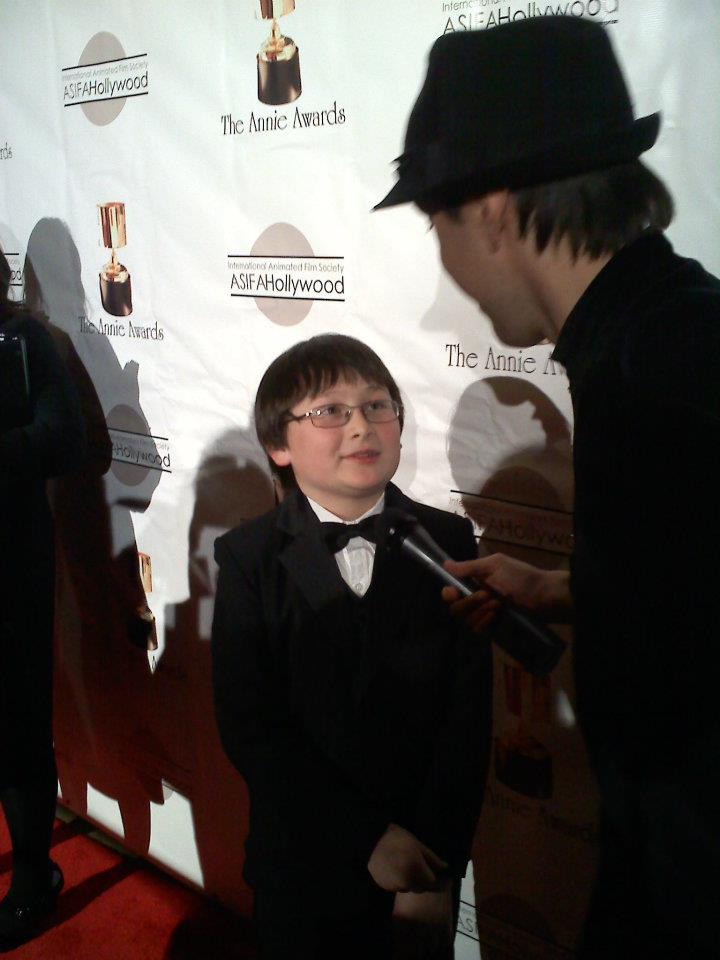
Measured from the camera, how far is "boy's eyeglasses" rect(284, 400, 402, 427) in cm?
110

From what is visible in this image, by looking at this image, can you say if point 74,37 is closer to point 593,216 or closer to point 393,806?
point 593,216

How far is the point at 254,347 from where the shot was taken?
1.45 meters

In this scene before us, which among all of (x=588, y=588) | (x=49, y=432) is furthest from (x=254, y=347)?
(x=588, y=588)

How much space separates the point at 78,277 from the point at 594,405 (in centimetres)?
139

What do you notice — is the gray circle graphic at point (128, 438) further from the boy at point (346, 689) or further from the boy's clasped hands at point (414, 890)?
the boy's clasped hands at point (414, 890)

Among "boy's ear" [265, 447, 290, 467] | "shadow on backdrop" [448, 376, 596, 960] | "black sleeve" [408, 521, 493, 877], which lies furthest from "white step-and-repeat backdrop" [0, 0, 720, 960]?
"boy's ear" [265, 447, 290, 467]

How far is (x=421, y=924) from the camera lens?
1.14 metres

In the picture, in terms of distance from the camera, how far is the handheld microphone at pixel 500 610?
3.40ft

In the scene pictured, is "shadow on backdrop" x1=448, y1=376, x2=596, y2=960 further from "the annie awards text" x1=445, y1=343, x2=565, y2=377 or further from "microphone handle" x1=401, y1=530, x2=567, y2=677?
"microphone handle" x1=401, y1=530, x2=567, y2=677

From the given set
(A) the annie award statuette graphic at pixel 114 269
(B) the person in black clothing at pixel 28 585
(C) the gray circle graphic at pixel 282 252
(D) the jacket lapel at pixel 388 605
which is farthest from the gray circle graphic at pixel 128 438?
(D) the jacket lapel at pixel 388 605

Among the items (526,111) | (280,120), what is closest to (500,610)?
(526,111)

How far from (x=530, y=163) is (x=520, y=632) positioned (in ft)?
1.98

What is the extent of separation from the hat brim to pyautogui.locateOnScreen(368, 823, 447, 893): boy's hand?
0.90 metres

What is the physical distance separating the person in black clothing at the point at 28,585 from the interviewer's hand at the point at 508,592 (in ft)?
3.13
